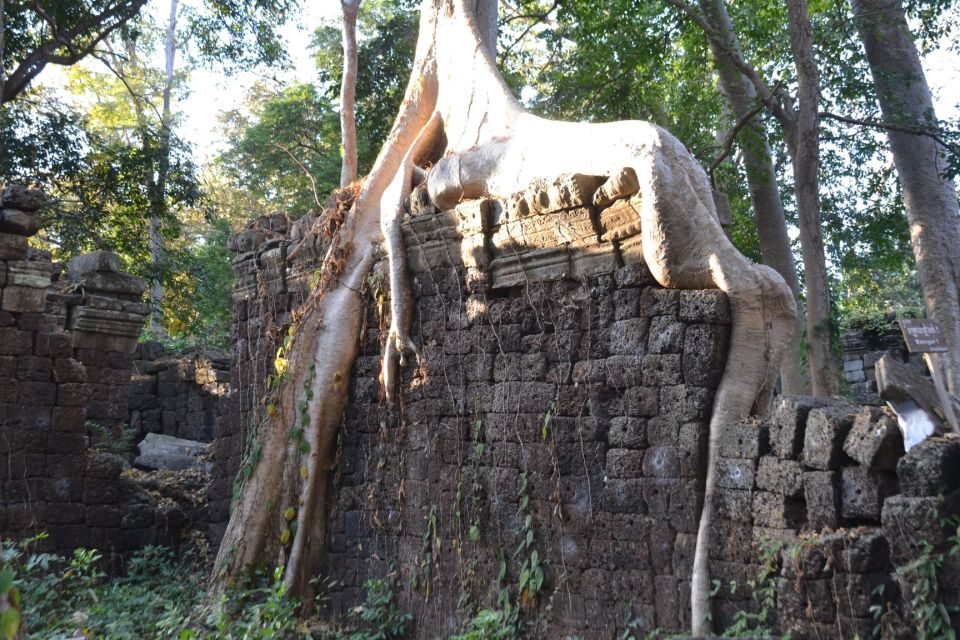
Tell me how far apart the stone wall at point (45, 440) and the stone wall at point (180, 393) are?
370 centimetres

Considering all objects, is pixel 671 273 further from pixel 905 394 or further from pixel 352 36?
pixel 352 36

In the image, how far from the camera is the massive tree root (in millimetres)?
4316

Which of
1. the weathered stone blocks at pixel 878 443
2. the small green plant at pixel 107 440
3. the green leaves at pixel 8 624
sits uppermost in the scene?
the small green plant at pixel 107 440

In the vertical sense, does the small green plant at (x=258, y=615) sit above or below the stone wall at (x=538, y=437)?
below

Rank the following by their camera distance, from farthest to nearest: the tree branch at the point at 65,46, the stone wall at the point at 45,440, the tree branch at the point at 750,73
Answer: the tree branch at the point at 65,46
the tree branch at the point at 750,73
the stone wall at the point at 45,440

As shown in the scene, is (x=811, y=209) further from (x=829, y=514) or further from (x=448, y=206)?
(x=829, y=514)

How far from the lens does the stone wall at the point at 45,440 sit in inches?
277

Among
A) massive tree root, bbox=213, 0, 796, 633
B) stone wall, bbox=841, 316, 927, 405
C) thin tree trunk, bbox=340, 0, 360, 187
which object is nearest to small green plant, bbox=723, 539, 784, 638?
massive tree root, bbox=213, 0, 796, 633

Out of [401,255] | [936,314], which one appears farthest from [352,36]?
[936,314]

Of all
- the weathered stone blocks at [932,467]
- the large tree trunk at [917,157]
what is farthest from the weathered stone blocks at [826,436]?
the large tree trunk at [917,157]

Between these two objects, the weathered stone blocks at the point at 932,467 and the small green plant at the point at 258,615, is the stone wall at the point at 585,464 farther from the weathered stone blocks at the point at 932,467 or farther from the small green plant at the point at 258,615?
the small green plant at the point at 258,615

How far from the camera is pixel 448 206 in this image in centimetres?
577

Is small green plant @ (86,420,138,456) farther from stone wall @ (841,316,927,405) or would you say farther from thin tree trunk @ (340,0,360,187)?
stone wall @ (841,316,927,405)

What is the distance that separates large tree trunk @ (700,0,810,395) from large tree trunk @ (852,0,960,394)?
48.3 inches
